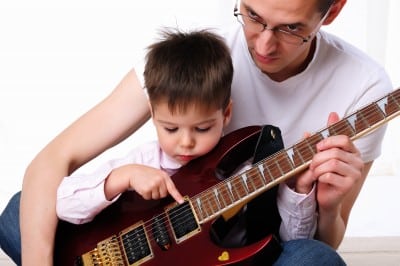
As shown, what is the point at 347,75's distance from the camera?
1529 mm

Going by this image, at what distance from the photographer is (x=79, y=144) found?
5.14 feet

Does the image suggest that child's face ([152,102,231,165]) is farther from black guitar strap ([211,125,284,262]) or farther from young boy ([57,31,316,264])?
black guitar strap ([211,125,284,262])

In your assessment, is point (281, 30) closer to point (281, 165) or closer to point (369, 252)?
point (281, 165)

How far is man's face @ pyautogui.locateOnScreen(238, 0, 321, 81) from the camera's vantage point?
137cm

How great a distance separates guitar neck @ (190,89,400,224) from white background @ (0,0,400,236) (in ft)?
4.13

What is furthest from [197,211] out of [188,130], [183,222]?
[188,130]

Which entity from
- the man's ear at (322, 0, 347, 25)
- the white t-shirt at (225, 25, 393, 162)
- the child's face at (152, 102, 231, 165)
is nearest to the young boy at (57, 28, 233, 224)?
the child's face at (152, 102, 231, 165)

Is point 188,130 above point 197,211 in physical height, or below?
above

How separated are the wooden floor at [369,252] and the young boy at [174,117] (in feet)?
2.88

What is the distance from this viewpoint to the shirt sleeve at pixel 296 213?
1384mm

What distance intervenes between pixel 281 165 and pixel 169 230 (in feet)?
0.89

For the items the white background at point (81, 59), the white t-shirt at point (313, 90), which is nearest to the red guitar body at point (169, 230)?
the white t-shirt at point (313, 90)

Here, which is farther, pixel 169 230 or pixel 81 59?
pixel 81 59

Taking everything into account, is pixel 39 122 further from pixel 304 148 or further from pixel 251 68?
pixel 304 148
